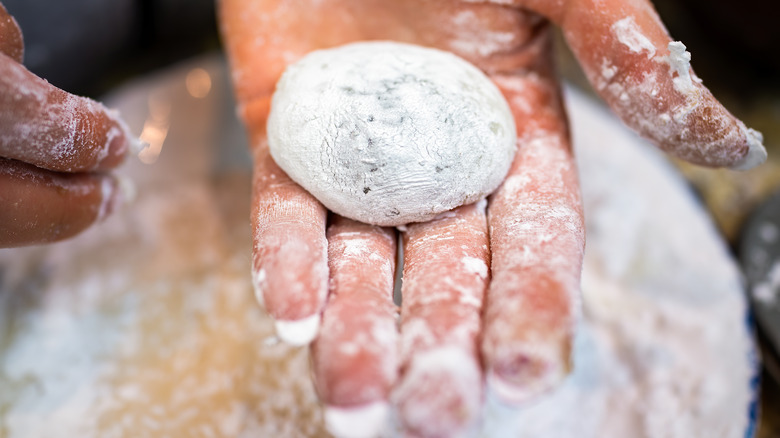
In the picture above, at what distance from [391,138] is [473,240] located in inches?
7.5

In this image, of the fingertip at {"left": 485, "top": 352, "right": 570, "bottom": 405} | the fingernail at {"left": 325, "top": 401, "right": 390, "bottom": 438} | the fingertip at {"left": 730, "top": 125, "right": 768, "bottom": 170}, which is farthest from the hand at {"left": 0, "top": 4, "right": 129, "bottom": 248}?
the fingertip at {"left": 730, "top": 125, "right": 768, "bottom": 170}

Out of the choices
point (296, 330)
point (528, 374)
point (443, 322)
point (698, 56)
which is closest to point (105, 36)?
point (296, 330)

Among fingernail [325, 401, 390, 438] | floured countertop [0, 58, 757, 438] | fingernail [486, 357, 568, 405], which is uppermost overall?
fingernail [486, 357, 568, 405]

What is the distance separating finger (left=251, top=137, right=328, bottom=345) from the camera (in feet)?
2.11

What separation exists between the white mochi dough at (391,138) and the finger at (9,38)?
1.31ft

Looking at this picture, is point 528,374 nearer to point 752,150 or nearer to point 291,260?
point 291,260

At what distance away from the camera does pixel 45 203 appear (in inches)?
33.3

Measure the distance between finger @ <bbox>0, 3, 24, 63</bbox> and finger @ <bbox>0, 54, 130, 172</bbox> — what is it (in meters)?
0.09

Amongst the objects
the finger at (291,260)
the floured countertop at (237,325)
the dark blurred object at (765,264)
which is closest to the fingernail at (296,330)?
the finger at (291,260)

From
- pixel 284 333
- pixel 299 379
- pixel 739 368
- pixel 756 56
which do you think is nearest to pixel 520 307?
pixel 284 333

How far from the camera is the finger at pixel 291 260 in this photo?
25.3 inches

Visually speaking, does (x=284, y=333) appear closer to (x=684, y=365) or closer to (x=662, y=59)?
(x=662, y=59)

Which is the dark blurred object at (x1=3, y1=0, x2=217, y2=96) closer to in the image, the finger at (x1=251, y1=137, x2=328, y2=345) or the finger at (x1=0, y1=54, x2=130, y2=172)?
the finger at (x1=0, y1=54, x2=130, y2=172)

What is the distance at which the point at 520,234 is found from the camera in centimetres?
73
